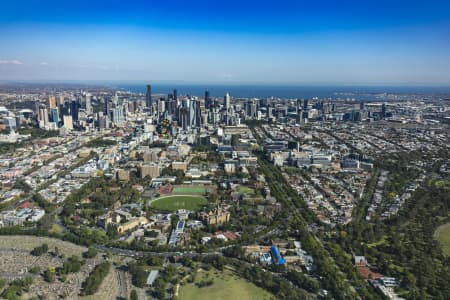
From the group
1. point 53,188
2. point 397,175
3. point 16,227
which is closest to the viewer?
point 16,227

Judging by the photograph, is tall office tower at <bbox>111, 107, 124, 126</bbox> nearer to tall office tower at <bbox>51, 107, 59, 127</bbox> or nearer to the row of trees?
tall office tower at <bbox>51, 107, 59, 127</bbox>

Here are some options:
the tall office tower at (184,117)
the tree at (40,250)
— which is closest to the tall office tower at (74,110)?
the tall office tower at (184,117)

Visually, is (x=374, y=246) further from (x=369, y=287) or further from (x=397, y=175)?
(x=397, y=175)

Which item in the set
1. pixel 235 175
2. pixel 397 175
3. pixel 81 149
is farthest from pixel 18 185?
pixel 397 175

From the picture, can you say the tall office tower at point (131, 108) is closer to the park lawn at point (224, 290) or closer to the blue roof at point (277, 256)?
the blue roof at point (277, 256)

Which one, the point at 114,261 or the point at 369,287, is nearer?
the point at 369,287

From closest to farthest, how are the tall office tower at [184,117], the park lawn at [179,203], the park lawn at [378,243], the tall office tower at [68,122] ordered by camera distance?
1. the park lawn at [378,243]
2. the park lawn at [179,203]
3. the tall office tower at [68,122]
4. the tall office tower at [184,117]
